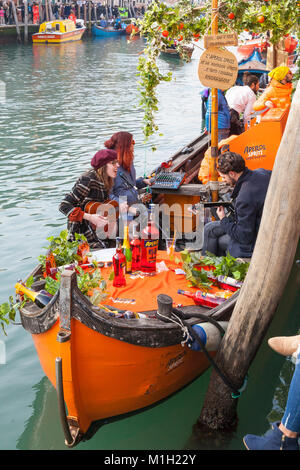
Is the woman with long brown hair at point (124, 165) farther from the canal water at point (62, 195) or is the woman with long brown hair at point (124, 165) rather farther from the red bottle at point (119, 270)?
the canal water at point (62, 195)

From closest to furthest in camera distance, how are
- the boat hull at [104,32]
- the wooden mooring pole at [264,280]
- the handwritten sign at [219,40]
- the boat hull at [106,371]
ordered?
the wooden mooring pole at [264,280], the boat hull at [106,371], the handwritten sign at [219,40], the boat hull at [104,32]

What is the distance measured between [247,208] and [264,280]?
116 centimetres

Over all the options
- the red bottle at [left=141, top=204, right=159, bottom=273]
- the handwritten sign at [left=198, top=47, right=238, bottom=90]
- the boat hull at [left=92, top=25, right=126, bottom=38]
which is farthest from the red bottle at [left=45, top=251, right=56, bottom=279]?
the boat hull at [left=92, top=25, right=126, bottom=38]

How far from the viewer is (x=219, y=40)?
4.61 metres

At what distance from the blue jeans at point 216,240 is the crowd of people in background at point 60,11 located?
3466 cm

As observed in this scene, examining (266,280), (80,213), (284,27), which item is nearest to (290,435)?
(266,280)

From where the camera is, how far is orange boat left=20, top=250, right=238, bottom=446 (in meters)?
3.04

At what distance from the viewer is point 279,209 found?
3.07m

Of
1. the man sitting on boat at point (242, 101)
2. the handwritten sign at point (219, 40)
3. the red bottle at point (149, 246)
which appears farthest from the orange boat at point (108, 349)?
the man sitting on boat at point (242, 101)

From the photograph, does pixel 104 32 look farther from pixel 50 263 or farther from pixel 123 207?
pixel 50 263

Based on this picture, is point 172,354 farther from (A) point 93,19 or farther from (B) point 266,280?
(A) point 93,19

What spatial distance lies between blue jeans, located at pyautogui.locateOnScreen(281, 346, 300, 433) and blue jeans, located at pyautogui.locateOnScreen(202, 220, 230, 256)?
6.41 ft

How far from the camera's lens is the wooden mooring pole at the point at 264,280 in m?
3.01

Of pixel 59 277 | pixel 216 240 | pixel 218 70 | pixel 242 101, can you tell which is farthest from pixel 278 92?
pixel 59 277
